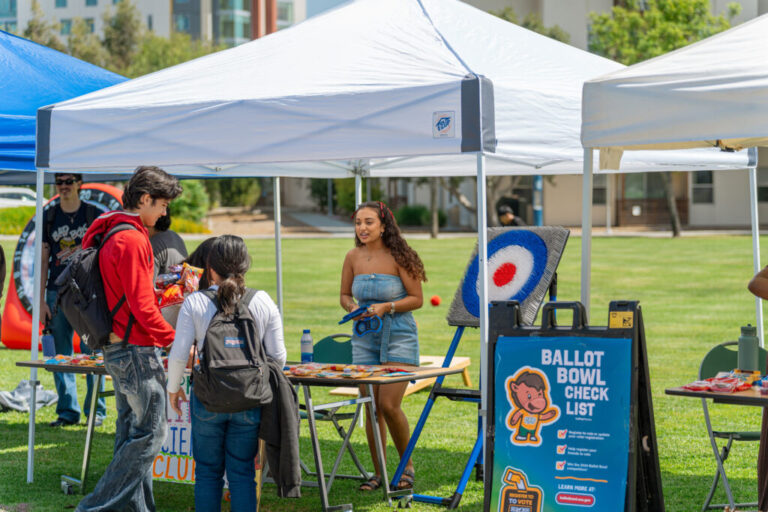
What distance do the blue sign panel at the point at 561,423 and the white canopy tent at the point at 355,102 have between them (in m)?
0.59

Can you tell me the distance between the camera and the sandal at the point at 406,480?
6.12 metres

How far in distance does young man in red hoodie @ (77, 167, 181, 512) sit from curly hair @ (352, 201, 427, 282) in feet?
4.83

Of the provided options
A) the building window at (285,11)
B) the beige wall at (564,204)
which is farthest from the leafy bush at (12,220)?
the building window at (285,11)

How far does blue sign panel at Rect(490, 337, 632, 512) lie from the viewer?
4684mm

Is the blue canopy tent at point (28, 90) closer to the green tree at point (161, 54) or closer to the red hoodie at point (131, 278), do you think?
the red hoodie at point (131, 278)

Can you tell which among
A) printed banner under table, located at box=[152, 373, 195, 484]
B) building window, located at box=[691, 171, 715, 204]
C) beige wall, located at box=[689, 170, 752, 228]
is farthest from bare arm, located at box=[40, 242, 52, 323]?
building window, located at box=[691, 171, 715, 204]

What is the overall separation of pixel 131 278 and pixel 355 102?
152 centimetres

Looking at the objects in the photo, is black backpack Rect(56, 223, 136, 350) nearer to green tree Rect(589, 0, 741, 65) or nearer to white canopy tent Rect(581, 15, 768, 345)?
white canopy tent Rect(581, 15, 768, 345)

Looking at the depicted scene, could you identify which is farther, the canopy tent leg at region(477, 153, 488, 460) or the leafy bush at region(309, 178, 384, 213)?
the leafy bush at region(309, 178, 384, 213)

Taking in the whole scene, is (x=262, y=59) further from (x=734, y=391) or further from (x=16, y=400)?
(x=16, y=400)

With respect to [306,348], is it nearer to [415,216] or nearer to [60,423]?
[60,423]

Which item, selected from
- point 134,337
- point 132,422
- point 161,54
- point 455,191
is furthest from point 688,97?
point 161,54

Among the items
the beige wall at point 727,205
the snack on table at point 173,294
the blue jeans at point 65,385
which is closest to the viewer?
the snack on table at point 173,294

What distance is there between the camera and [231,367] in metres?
4.71
